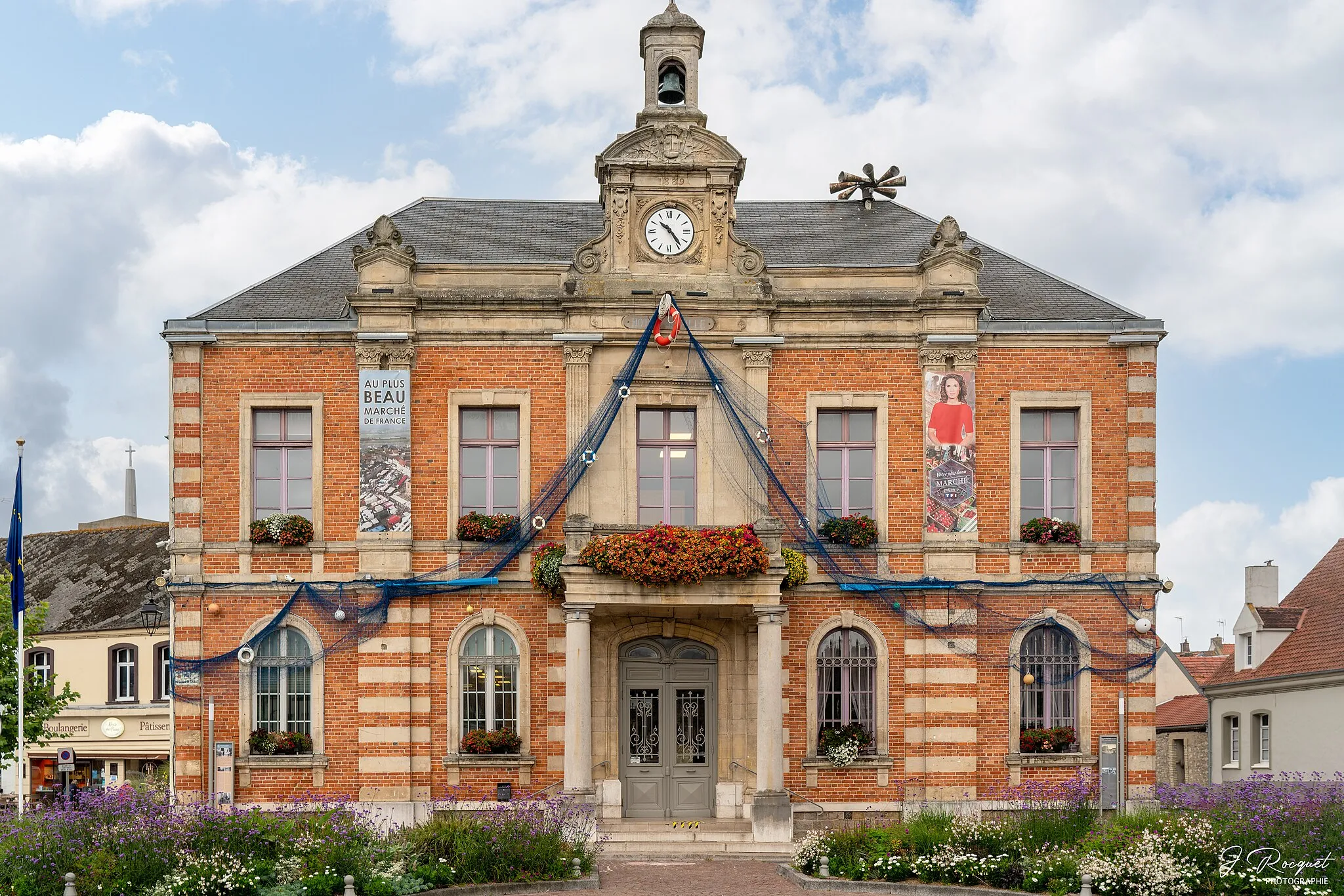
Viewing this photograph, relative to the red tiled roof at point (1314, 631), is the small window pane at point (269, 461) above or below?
above

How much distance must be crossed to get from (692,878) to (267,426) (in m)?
9.64

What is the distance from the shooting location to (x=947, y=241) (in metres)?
24.9

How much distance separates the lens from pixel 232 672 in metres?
24.2

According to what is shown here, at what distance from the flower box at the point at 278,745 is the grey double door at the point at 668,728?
4.68 m

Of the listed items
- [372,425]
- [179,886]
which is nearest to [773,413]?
[372,425]

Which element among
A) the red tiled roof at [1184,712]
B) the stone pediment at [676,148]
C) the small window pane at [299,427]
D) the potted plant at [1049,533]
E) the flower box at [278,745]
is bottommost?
the red tiled roof at [1184,712]

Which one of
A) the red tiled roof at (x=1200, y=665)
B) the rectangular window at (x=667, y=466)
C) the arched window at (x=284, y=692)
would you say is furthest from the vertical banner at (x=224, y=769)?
the red tiled roof at (x=1200, y=665)

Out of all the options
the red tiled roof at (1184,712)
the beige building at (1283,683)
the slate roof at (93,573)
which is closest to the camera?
the beige building at (1283,683)

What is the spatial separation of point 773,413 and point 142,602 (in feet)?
68.6

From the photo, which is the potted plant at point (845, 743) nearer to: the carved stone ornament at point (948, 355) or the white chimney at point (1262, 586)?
the carved stone ornament at point (948, 355)

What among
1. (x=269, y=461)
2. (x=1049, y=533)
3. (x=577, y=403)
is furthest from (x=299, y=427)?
(x=1049, y=533)

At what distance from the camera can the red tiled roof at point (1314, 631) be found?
29625 millimetres

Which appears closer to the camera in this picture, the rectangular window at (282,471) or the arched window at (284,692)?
the arched window at (284,692)

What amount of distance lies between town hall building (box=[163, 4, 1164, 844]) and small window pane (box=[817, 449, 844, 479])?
34mm
